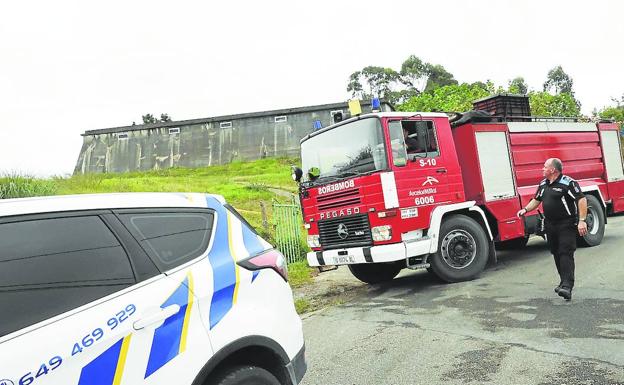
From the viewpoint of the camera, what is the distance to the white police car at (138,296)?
6.40ft

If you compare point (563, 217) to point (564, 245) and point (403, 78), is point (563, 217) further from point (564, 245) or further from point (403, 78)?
point (403, 78)

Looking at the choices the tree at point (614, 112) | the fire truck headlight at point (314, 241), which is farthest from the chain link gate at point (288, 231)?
the tree at point (614, 112)

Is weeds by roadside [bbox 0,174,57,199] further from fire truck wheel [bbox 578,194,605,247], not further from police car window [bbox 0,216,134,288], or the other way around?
fire truck wheel [bbox 578,194,605,247]

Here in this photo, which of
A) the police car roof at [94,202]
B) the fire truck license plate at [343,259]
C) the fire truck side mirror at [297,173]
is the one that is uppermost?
the fire truck side mirror at [297,173]

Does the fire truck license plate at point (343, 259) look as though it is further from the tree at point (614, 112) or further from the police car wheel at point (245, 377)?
the tree at point (614, 112)

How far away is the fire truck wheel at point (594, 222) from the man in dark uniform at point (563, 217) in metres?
4.36

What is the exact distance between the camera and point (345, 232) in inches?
292

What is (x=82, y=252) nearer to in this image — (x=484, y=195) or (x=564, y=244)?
(x=564, y=244)

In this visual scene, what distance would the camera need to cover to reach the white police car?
1949 mm

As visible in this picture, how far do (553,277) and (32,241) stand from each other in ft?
23.9

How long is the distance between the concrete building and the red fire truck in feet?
93.3

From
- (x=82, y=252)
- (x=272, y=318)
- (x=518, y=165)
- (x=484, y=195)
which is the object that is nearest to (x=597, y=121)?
(x=518, y=165)

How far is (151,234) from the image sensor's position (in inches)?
98.6

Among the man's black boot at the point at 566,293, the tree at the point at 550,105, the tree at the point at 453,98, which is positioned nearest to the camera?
the man's black boot at the point at 566,293
